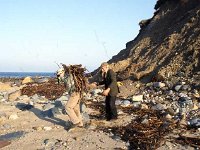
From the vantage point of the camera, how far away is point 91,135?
35.2 feet

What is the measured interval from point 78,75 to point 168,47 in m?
9.28

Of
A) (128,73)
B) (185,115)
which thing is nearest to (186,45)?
(128,73)

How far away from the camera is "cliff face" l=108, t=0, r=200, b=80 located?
1791 cm

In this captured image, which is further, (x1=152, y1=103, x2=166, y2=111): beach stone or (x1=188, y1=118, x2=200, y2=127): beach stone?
(x1=152, y1=103, x2=166, y2=111): beach stone

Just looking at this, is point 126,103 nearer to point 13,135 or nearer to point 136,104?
point 136,104

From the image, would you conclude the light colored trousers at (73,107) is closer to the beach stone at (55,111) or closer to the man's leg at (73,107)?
the man's leg at (73,107)

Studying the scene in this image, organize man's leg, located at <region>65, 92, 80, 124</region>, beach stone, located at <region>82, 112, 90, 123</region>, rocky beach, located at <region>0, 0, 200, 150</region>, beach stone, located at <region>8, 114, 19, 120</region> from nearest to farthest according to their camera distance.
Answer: rocky beach, located at <region>0, 0, 200, 150</region>, man's leg, located at <region>65, 92, 80, 124</region>, beach stone, located at <region>82, 112, 90, 123</region>, beach stone, located at <region>8, 114, 19, 120</region>

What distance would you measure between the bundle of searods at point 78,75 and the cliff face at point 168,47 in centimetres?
662

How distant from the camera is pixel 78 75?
38.7 ft

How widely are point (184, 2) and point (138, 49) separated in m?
4.27

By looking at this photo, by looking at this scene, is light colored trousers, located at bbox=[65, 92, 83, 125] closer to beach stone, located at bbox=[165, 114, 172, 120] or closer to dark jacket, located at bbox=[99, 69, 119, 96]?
dark jacket, located at bbox=[99, 69, 119, 96]

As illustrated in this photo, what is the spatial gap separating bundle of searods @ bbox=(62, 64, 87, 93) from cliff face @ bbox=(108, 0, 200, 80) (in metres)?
6.62

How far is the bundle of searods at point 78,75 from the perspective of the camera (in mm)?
11625

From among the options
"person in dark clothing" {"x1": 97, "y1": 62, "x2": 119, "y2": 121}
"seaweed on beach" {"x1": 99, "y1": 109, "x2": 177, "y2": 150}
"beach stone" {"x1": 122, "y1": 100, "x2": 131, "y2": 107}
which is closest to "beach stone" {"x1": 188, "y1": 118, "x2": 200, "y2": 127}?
"seaweed on beach" {"x1": 99, "y1": 109, "x2": 177, "y2": 150}
